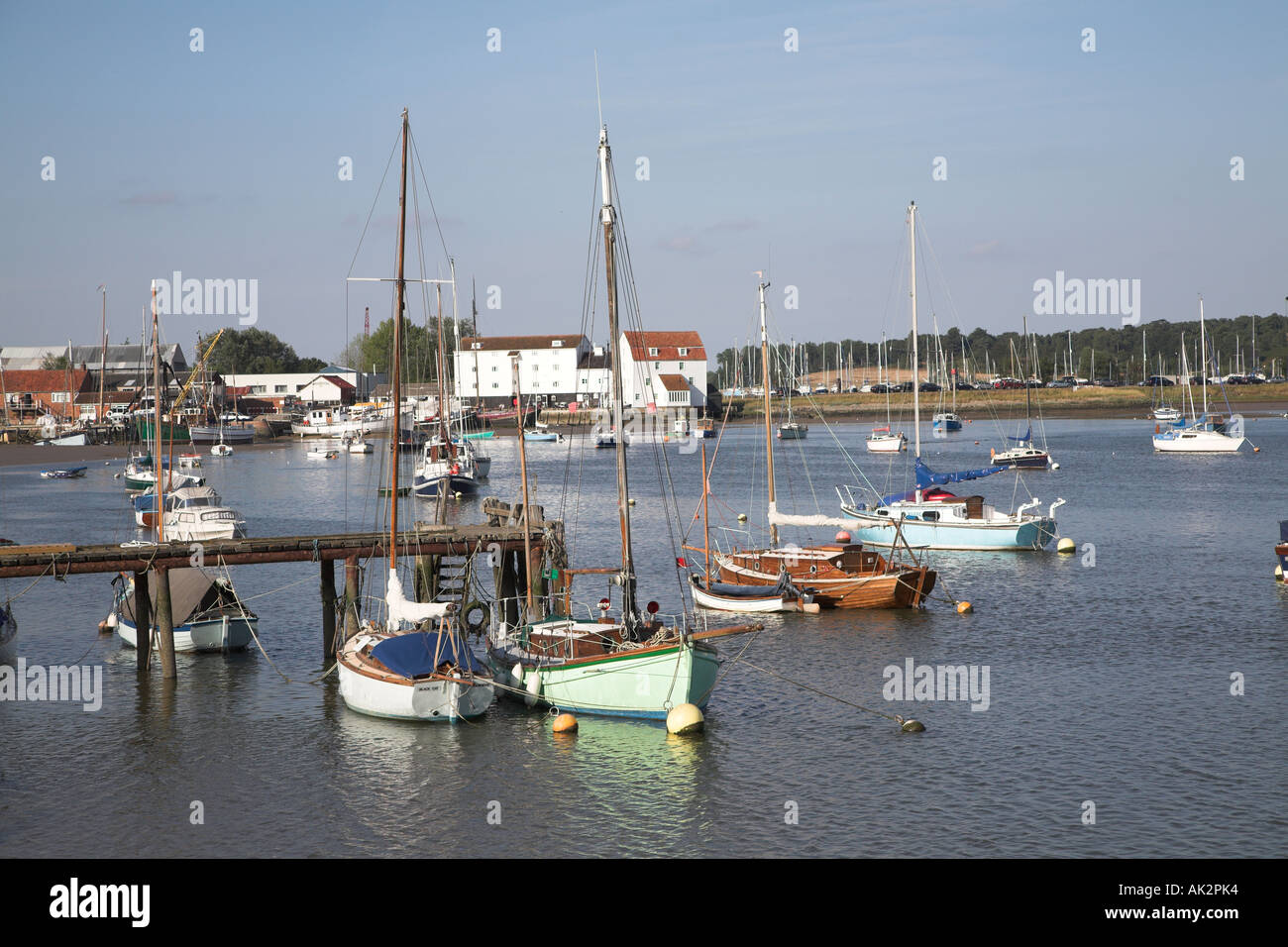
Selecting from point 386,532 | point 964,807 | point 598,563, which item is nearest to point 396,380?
point 386,532

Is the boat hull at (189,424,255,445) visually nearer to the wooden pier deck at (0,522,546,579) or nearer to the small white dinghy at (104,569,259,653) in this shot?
the small white dinghy at (104,569,259,653)

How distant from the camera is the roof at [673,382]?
18100 cm

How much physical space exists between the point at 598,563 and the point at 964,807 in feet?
115

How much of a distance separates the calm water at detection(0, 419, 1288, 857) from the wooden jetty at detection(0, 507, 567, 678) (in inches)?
84.3

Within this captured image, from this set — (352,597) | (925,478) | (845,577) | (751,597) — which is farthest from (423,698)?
(925,478)

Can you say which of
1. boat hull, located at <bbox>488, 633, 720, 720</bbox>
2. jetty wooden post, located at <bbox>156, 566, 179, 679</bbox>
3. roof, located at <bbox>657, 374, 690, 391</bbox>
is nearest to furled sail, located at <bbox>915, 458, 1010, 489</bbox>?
boat hull, located at <bbox>488, 633, 720, 720</bbox>

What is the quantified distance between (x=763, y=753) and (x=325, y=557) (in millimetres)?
15621

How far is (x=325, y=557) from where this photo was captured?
3750 centimetres

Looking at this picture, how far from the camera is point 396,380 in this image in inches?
1340

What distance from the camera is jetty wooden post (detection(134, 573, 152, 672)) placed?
3709 cm

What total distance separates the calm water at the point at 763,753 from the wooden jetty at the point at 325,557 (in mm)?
2142

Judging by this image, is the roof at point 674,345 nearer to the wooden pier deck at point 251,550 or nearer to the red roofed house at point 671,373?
the red roofed house at point 671,373
